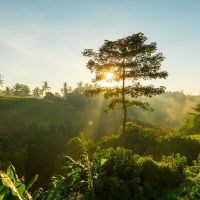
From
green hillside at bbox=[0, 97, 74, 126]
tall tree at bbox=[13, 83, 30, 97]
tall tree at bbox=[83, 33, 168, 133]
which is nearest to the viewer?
tall tree at bbox=[83, 33, 168, 133]

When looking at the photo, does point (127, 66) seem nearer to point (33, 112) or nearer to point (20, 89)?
point (33, 112)

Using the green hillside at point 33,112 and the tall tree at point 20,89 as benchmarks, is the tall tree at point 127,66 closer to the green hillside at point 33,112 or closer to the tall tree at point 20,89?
the green hillside at point 33,112

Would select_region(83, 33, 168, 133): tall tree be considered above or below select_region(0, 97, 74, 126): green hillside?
above

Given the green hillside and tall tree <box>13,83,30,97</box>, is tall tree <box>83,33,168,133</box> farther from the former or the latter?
tall tree <box>13,83,30,97</box>

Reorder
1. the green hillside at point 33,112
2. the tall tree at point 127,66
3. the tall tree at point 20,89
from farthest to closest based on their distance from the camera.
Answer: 1. the tall tree at point 20,89
2. the green hillside at point 33,112
3. the tall tree at point 127,66

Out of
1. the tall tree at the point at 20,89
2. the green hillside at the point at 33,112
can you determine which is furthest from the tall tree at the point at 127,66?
the tall tree at the point at 20,89

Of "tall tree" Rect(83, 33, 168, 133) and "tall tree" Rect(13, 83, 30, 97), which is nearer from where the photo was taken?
"tall tree" Rect(83, 33, 168, 133)

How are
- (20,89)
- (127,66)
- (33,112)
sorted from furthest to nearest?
1. (20,89)
2. (33,112)
3. (127,66)

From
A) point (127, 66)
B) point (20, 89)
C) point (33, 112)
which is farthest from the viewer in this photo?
point (20, 89)

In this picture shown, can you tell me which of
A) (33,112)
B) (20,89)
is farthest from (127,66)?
(20,89)

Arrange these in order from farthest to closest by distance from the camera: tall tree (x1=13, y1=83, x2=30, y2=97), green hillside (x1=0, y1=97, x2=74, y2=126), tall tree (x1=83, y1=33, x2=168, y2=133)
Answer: tall tree (x1=13, y1=83, x2=30, y2=97), green hillside (x1=0, y1=97, x2=74, y2=126), tall tree (x1=83, y1=33, x2=168, y2=133)

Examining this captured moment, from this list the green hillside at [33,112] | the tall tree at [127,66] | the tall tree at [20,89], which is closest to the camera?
the tall tree at [127,66]

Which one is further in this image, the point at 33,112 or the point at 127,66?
the point at 33,112

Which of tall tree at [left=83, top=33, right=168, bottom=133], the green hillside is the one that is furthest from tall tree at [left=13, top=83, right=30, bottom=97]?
tall tree at [left=83, top=33, right=168, bottom=133]
